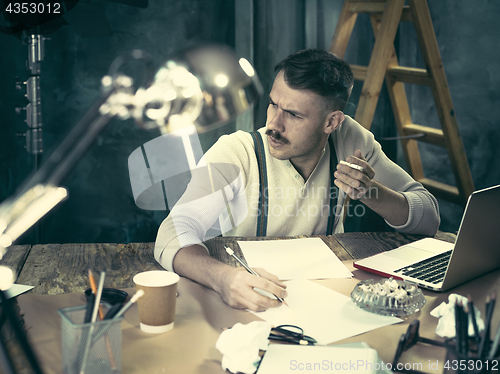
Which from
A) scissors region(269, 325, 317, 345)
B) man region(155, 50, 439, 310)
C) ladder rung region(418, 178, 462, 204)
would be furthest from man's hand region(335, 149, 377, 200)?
ladder rung region(418, 178, 462, 204)

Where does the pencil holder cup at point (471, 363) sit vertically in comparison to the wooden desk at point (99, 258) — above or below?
above

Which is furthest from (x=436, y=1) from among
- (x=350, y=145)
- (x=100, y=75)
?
(x=100, y=75)

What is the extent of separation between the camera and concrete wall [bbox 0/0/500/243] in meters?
2.18

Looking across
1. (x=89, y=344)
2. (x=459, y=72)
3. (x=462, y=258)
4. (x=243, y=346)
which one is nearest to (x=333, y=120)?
(x=462, y=258)

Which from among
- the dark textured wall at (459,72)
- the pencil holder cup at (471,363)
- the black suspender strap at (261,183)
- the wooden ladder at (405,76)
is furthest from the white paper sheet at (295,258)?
the dark textured wall at (459,72)

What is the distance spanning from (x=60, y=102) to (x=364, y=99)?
1.47 metres

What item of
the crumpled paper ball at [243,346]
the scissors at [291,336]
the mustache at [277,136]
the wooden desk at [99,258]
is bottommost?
the wooden desk at [99,258]

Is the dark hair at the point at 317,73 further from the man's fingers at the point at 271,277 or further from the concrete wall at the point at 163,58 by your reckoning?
the concrete wall at the point at 163,58

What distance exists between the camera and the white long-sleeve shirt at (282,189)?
1363mm

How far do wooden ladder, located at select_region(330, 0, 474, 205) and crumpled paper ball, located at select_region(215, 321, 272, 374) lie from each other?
5.39 ft

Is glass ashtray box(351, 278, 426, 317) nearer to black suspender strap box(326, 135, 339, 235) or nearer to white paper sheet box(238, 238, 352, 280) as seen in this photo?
white paper sheet box(238, 238, 352, 280)

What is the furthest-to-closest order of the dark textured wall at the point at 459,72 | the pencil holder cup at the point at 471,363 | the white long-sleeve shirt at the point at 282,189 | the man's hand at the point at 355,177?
the dark textured wall at the point at 459,72 → the white long-sleeve shirt at the point at 282,189 → the man's hand at the point at 355,177 → the pencil holder cup at the point at 471,363

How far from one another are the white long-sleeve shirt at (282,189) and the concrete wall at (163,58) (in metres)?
0.83

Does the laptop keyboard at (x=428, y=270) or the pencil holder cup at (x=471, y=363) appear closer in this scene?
the pencil holder cup at (x=471, y=363)
